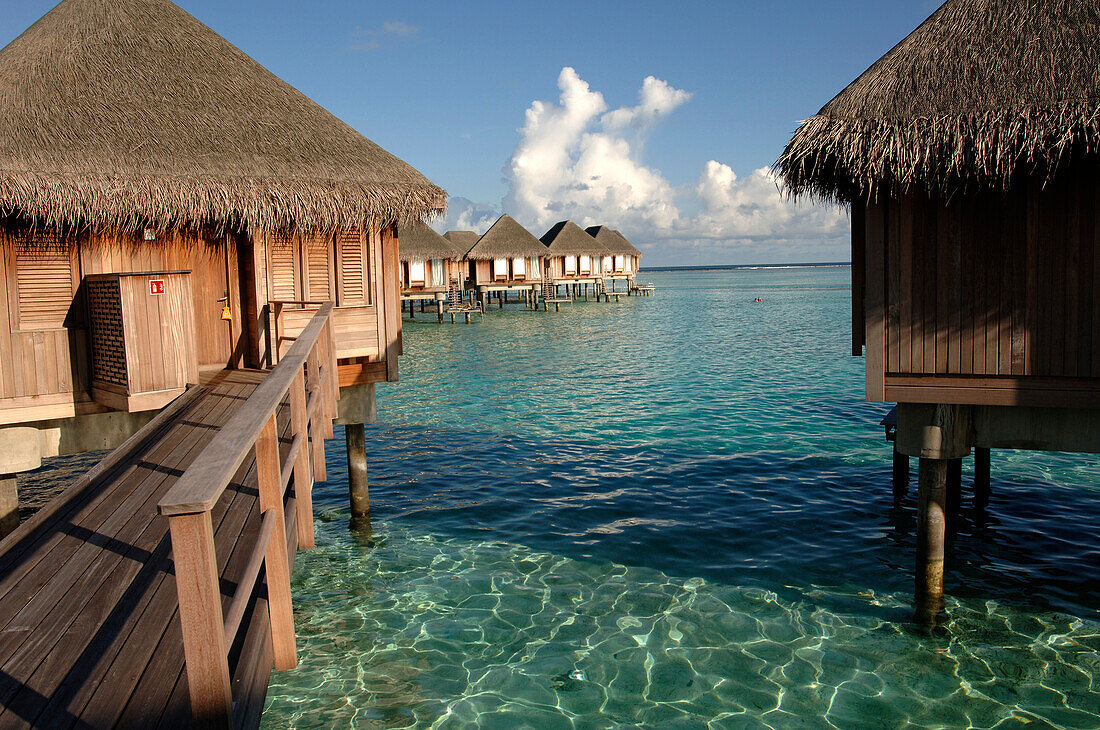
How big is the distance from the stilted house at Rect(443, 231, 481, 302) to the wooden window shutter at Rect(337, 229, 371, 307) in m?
32.9

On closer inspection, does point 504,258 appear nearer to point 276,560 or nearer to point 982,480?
point 982,480

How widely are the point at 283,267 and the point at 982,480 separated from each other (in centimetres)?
855

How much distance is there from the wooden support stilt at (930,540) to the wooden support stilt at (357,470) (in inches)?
240

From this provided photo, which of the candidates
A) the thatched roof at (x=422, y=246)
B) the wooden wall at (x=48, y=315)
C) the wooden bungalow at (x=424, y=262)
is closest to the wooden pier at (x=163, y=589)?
the wooden wall at (x=48, y=315)

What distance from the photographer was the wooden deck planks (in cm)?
283

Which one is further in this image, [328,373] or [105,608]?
[328,373]

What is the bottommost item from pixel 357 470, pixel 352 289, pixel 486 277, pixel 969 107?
pixel 357 470

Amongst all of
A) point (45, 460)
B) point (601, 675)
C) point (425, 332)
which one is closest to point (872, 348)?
point (601, 675)

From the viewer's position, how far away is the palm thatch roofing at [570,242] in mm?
49531

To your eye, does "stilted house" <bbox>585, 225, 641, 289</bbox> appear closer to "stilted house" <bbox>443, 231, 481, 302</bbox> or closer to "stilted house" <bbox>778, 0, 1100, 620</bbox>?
"stilted house" <bbox>443, 231, 481, 302</bbox>

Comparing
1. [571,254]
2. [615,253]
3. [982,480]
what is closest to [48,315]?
[982,480]

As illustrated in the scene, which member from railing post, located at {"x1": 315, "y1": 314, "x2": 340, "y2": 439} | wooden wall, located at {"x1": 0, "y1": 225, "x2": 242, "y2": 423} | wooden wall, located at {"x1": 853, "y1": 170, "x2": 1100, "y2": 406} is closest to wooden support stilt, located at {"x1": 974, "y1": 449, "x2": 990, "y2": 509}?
wooden wall, located at {"x1": 853, "y1": 170, "x2": 1100, "y2": 406}

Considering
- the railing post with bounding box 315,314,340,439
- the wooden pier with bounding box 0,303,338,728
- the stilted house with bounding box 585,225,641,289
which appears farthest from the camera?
the stilted house with bounding box 585,225,641,289

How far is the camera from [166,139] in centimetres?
845
